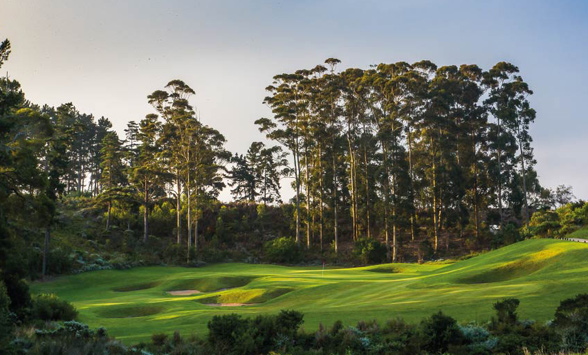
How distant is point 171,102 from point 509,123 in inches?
1704

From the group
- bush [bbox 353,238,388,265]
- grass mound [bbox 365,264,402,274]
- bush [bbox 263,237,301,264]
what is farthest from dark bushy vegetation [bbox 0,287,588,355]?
bush [bbox 263,237,301,264]

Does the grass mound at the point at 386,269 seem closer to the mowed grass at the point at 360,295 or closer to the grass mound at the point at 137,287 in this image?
the mowed grass at the point at 360,295

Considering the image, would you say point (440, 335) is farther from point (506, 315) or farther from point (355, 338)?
point (355, 338)

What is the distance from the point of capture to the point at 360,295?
23.4 m

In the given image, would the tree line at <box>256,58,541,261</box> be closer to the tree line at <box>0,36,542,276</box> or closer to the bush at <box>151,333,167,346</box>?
the tree line at <box>0,36,542,276</box>

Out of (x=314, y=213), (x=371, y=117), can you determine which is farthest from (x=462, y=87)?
(x=314, y=213)

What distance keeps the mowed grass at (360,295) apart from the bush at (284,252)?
16.3 metres

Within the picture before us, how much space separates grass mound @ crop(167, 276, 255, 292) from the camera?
3634cm

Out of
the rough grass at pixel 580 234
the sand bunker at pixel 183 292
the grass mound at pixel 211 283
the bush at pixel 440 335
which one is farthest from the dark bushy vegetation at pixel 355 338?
the rough grass at pixel 580 234

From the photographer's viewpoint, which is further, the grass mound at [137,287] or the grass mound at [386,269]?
the grass mound at [386,269]

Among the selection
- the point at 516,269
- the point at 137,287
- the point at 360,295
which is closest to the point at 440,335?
the point at 360,295

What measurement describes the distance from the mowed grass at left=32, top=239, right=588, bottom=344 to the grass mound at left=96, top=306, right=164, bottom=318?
0.05 metres

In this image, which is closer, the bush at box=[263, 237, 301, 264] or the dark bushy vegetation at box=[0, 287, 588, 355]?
the dark bushy vegetation at box=[0, 287, 588, 355]

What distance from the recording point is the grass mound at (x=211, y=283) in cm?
3634
